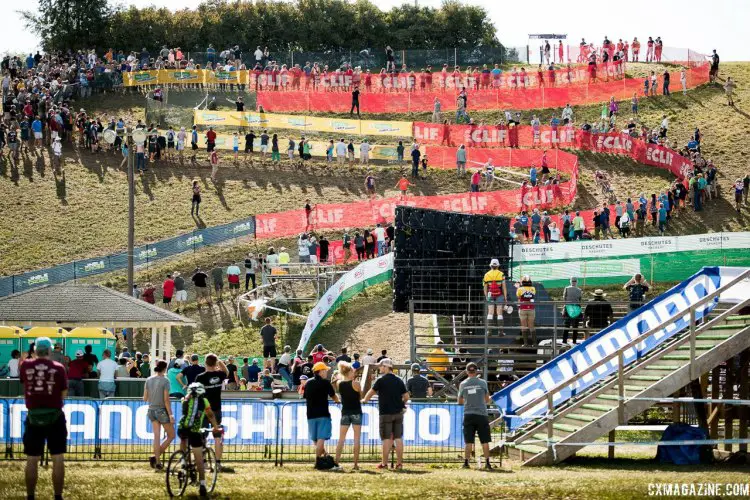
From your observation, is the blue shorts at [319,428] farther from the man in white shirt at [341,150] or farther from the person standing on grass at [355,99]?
the person standing on grass at [355,99]

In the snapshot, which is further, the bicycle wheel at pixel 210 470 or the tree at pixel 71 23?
the tree at pixel 71 23

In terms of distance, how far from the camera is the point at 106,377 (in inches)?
982

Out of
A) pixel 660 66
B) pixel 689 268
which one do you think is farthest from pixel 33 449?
pixel 660 66

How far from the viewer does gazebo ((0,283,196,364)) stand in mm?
29641

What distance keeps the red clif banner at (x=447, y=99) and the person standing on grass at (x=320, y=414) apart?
4538 cm

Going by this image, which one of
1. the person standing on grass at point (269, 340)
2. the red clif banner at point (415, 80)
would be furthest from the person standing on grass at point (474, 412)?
the red clif banner at point (415, 80)

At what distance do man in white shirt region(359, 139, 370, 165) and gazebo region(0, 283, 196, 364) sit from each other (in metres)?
27.1

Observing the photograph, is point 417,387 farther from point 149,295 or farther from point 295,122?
point 295,122

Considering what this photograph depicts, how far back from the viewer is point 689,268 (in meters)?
40.7

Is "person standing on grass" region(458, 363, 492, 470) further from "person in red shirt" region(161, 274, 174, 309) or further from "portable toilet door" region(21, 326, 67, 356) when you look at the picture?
"person in red shirt" region(161, 274, 174, 309)

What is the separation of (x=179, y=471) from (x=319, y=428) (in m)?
3.49

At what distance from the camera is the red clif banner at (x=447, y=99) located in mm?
63969

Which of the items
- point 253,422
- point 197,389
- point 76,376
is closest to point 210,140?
point 76,376

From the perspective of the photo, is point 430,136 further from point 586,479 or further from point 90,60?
point 586,479
